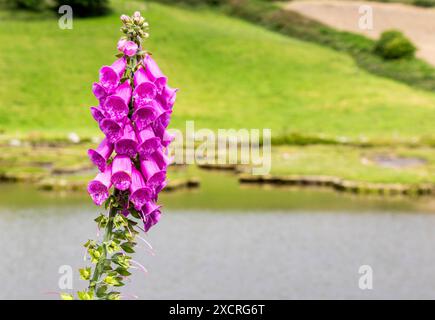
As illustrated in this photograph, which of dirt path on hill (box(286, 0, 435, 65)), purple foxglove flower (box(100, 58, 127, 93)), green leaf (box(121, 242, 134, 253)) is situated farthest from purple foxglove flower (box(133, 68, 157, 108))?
dirt path on hill (box(286, 0, 435, 65))

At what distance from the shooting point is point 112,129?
505 cm

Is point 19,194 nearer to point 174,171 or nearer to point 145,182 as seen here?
point 174,171

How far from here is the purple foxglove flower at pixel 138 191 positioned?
16.6 feet

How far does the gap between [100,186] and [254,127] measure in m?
66.2

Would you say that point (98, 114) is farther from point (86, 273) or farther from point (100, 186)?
point (86, 273)

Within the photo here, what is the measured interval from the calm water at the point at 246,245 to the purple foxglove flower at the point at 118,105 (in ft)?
60.2

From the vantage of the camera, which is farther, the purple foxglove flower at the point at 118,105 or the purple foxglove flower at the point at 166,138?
the purple foxglove flower at the point at 166,138

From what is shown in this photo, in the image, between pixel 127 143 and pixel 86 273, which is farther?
pixel 86 273

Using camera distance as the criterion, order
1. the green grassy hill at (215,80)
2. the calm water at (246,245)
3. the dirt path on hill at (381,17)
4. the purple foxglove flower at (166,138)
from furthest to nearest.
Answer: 1. the dirt path on hill at (381,17)
2. the green grassy hill at (215,80)
3. the calm water at (246,245)
4. the purple foxglove flower at (166,138)

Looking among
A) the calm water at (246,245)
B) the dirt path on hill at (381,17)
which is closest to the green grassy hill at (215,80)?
the dirt path on hill at (381,17)

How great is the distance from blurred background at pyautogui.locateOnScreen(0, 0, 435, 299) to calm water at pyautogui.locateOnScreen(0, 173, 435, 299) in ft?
0.29

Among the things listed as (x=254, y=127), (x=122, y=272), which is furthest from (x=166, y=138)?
(x=254, y=127)

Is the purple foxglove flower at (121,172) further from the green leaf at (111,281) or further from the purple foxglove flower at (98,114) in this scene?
the green leaf at (111,281)
